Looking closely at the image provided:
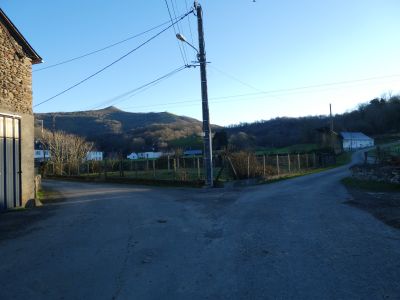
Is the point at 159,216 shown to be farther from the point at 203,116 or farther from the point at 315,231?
the point at 203,116

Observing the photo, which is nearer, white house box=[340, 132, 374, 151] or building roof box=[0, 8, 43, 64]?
building roof box=[0, 8, 43, 64]

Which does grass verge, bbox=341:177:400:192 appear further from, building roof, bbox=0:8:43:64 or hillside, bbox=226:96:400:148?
hillside, bbox=226:96:400:148

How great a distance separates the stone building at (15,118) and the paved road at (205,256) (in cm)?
265

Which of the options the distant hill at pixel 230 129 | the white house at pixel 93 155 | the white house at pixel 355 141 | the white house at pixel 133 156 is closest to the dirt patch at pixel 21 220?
the white house at pixel 93 155

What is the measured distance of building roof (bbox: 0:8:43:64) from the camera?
1399cm

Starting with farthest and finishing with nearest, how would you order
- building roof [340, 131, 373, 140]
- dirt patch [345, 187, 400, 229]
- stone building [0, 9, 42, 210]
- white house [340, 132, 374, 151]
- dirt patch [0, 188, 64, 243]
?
building roof [340, 131, 373, 140], white house [340, 132, 374, 151], stone building [0, 9, 42, 210], dirt patch [345, 187, 400, 229], dirt patch [0, 188, 64, 243]

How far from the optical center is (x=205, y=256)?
23.0ft

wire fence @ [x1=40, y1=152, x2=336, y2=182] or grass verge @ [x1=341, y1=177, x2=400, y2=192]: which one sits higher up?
wire fence @ [x1=40, y1=152, x2=336, y2=182]

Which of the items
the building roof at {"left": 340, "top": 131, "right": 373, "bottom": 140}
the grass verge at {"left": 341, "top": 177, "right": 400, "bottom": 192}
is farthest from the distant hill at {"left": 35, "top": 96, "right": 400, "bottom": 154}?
the grass verge at {"left": 341, "top": 177, "right": 400, "bottom": 192}

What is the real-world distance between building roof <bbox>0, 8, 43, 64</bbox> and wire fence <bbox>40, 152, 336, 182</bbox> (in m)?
11.6

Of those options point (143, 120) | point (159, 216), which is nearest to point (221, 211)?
point (159, 216)

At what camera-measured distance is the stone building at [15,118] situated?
1352 centimetres

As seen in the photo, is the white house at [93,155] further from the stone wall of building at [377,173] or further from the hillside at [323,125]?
the stone wall of building at [377,173]

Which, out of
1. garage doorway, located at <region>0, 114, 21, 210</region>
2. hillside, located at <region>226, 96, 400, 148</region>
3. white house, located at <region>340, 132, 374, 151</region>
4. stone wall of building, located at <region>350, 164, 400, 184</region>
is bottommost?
stone wall of building, located at <region>350, 164, 400, 184</region>
